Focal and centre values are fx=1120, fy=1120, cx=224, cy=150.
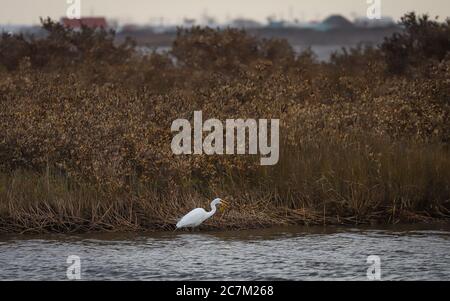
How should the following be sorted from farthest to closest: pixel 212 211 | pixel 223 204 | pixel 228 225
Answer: pixel 228 225, pixel 223 204, pixel 212 211

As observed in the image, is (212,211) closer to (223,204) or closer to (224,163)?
(223,204)

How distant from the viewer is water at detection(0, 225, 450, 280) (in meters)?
14.4

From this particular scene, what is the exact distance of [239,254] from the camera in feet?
50.8

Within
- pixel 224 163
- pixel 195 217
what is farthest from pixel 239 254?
pixel 224 163

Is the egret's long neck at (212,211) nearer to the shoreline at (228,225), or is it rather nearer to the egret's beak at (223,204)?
the egret's beak at (223,204)

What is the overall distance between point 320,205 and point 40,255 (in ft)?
15.4

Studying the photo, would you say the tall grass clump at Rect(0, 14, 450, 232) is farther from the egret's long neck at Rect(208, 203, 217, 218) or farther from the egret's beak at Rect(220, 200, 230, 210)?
the egret's long neck at Rect(208, 203, 217, 218)

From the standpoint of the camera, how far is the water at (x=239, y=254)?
14.4 m

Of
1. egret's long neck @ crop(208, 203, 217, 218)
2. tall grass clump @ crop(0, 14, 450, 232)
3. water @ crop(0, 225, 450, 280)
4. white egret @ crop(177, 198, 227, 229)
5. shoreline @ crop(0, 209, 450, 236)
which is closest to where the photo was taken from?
water @ crop(0, 225, 450, 280)

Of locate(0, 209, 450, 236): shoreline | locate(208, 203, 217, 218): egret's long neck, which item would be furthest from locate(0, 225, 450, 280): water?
locate(208, 203, 217, 218): egret's long neck

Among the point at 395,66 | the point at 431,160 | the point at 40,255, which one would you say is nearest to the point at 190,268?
the point at 40,255

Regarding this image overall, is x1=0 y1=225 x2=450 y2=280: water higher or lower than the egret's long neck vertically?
lower

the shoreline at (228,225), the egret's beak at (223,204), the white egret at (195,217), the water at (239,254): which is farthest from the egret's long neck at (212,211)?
the shoreline at (228,225)
